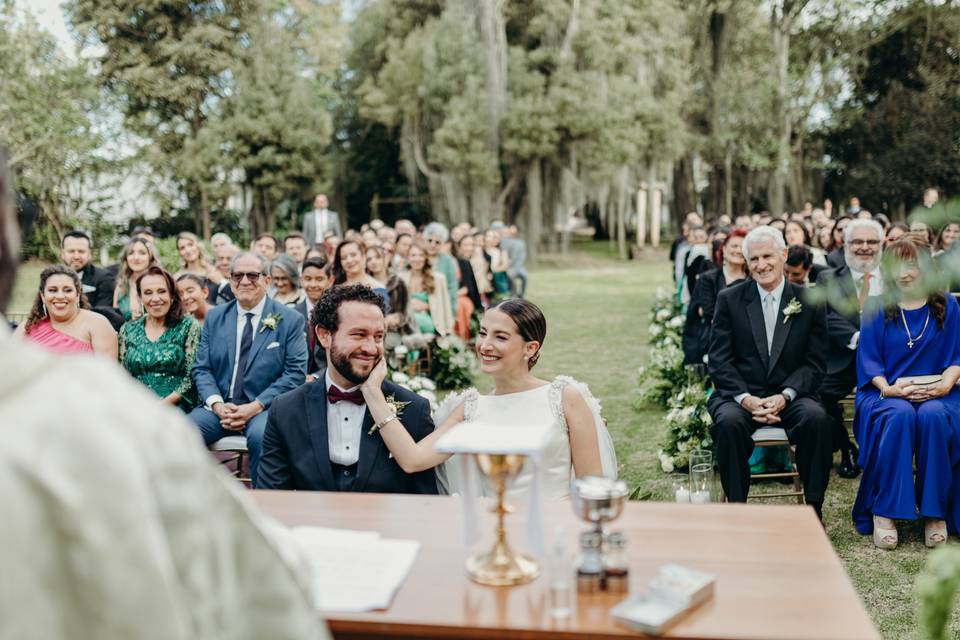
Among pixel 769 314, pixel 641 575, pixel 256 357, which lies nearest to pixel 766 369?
pixel 769 314

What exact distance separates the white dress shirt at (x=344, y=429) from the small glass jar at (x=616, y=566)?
5.77ft

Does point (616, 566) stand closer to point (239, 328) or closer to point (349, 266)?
point (239, 328)

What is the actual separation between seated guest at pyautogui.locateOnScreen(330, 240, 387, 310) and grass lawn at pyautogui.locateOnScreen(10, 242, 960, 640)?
251 cm

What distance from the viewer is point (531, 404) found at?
3.81m

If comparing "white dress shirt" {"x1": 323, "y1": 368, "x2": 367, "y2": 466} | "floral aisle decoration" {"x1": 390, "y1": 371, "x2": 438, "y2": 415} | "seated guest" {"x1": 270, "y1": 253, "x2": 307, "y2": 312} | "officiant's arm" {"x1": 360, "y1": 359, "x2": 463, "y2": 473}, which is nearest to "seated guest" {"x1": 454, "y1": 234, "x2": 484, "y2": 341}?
"floral aisle decoration" {"x1": 390, "y1": 371, "x2": 438, "y2": 415}

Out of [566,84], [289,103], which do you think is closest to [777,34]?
[566,84]

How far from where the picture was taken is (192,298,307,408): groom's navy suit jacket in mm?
5664

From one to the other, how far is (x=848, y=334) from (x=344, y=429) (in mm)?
4221

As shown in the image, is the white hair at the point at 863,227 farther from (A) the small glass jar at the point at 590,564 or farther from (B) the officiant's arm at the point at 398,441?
(A) the small glass jar at the point at 590,564

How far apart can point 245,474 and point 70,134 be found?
18.8 metres

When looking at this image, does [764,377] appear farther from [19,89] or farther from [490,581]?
[19,89]

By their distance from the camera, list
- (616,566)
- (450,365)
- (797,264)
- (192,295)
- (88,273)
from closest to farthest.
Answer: (616,566), (192,295), (797,264), (88,273), (450,365)

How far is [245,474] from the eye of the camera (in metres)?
5.62

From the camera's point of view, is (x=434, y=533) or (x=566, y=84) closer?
(x=434, y=533)
